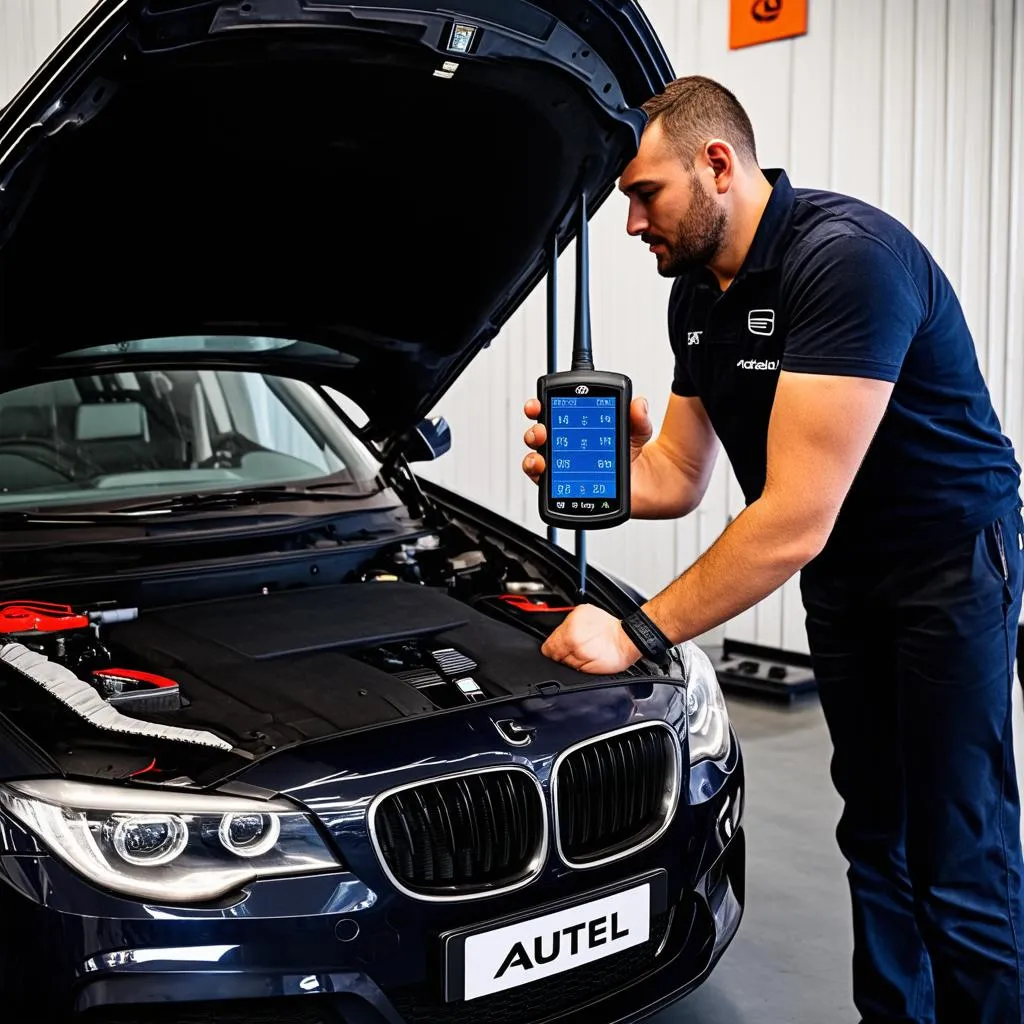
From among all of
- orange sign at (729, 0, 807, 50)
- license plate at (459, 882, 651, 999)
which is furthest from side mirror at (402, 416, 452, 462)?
orange sign at (729, 0, 807, 50)

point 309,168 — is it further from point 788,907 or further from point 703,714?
point 788,907

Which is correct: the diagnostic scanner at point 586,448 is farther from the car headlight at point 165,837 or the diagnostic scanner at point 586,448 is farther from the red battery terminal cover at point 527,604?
the car headlight at point 165,837

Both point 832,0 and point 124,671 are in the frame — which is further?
→ point 832,0

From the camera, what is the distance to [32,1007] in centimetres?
153

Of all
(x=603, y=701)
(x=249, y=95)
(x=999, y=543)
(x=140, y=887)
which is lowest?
(x=140, y=887)

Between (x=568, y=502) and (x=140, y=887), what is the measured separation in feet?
3.04

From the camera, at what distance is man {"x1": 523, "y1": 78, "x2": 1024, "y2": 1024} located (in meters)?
1.78

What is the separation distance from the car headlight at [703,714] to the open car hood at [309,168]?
879 mm

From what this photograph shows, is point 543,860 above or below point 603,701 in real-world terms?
below

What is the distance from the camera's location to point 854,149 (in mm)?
4605

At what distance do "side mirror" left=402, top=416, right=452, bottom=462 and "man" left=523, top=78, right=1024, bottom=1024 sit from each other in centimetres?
97

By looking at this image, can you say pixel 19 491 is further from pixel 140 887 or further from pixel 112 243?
pixel 140 887

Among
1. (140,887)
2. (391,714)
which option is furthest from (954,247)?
(140,887)

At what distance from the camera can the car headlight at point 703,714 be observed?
2.09 m
